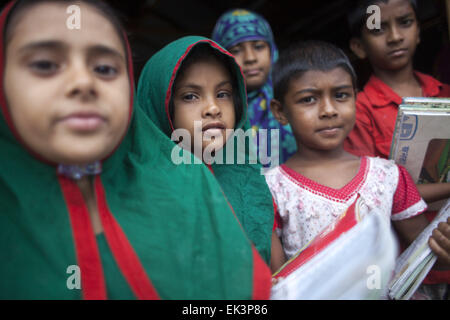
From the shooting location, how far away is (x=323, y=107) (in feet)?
4.60

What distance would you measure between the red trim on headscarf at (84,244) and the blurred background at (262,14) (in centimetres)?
257

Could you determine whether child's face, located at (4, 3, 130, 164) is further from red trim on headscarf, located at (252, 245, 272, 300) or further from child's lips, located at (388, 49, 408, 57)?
child's lips, located at (388, 49, 408, 57)

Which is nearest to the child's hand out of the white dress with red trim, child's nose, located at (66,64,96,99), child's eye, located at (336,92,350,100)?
the white dress with red trim

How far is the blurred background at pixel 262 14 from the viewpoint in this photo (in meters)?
3.24

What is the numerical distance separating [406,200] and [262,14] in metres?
2.95

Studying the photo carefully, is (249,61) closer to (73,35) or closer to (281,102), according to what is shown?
(281,102)

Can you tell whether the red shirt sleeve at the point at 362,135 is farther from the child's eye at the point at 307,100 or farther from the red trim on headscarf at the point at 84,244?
the red trim on headscarf at the point at 84,244

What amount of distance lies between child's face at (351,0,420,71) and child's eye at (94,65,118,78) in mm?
1584

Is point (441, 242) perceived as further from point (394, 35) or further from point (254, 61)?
point (254, 61)

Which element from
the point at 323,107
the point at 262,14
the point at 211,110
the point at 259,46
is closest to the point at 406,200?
the point at 323,107

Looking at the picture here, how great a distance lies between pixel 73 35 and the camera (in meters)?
0.70

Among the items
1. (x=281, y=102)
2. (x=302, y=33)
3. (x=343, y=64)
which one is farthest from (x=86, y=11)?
(x=302, y=33)

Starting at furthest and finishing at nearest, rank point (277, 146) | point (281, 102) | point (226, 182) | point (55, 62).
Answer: point (277, 146)
point (281, 102)
point (226, 182)
point (55, 62)
